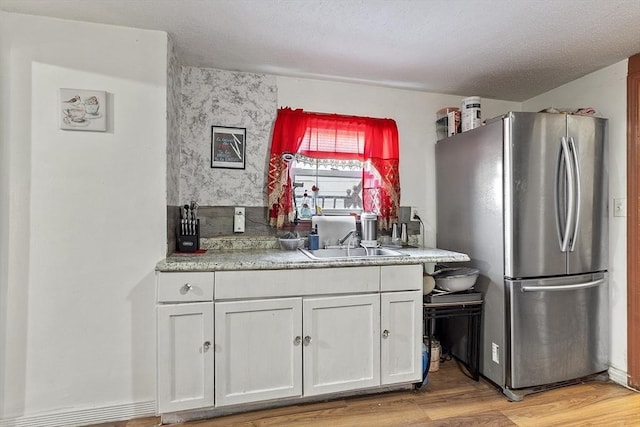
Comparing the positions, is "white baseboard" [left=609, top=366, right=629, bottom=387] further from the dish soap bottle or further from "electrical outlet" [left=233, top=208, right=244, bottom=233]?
"electrical outlet" [left=233, top=208, right=244, bottom=233]

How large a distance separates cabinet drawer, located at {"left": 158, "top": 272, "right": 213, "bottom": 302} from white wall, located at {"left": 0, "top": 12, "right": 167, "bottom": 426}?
0.78 ft

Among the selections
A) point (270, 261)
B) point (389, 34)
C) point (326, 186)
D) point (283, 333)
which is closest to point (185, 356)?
point (283, 333)

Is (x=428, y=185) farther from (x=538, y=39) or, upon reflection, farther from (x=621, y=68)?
(x=621, y=68)

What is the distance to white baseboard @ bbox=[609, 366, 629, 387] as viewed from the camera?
2.07 m

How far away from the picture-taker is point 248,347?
1.72 meters

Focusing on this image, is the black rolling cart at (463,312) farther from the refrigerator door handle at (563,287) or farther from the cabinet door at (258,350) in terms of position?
the cabinet door at (258,350)

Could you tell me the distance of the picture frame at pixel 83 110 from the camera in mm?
1691

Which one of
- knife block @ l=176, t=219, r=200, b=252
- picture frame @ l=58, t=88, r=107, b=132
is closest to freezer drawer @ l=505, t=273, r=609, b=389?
knife block @ l=176, t=219, r=200, b=252

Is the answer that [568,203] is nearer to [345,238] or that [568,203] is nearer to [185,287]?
[345,238]

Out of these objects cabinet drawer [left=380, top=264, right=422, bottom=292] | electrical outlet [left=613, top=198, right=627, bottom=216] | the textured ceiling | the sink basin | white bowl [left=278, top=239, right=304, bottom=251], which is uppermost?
the textured ceiling

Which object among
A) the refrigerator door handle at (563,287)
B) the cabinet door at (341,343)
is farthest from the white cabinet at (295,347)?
the refrigerator door handle at (563,287)

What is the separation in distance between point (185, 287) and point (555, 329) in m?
2.23

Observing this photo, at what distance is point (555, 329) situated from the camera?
6.59 ft

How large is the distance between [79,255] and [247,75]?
5.20 ft
